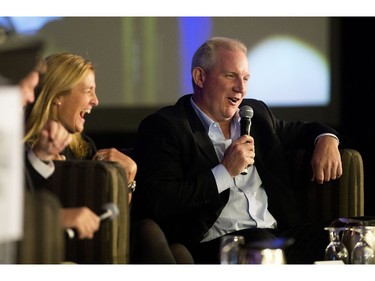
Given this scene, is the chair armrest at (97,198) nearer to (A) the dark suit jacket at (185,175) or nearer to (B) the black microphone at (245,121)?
(A) the dark suit jacket at (185,175)

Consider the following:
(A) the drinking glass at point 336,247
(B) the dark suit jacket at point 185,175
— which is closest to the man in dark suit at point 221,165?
(B) the dark suit jacket at point 185,175

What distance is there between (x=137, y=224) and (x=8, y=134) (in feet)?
2.48

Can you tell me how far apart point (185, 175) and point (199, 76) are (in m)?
0.46

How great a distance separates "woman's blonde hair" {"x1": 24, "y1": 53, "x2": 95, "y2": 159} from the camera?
4109 mm

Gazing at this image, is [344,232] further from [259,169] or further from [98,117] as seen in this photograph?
[98,117]

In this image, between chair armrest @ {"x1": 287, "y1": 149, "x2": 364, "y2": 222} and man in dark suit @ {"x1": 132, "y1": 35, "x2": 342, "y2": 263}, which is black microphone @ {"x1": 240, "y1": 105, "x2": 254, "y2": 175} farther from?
chair armrest @ {"x1": 287, "y1": 149, "x2": 364, "y2": 222}

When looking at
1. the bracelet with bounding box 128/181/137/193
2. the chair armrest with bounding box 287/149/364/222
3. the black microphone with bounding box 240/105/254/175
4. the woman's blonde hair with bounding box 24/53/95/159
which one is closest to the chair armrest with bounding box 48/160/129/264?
the woman's blonde hair with bounding box 24/53/95/159

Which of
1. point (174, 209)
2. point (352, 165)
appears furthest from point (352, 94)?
point (174, 209)

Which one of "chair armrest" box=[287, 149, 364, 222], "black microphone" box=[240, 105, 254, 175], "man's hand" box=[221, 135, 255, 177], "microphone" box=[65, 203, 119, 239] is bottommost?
→ "microphone" box=[65, 203, 119, 239]

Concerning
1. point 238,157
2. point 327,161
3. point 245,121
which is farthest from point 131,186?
point 327,161

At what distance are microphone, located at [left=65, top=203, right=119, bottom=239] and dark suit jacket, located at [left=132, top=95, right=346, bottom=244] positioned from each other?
0.41 m

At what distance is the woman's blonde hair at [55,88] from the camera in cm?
411

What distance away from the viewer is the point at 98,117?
452cm

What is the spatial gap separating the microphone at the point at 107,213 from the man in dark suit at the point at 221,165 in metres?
0.41
